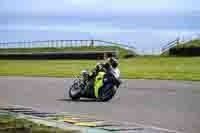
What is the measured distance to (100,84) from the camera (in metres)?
17.9

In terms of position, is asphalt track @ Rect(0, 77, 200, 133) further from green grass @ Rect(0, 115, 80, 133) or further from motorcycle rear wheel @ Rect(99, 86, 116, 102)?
green grass @ Rect(0, 115, 80, 133)

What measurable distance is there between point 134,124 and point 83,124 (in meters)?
1.02

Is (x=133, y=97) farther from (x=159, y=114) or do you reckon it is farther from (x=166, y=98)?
(x=159, y=114)

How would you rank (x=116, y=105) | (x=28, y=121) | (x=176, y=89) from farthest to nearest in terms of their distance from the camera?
(x=176, y=89)
(x=116, y=105)
(x=28, y=121)

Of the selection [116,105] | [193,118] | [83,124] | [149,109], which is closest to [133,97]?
[116,105]

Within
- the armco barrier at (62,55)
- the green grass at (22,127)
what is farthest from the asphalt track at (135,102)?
the armco barrier at (62,55)

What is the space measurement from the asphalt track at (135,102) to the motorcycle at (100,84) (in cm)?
22

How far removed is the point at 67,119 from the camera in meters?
13.3

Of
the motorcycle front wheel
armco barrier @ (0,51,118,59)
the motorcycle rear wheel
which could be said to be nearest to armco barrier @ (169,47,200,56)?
armco barrier @ (0,51,118,59)

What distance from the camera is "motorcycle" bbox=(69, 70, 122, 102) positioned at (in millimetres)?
17734

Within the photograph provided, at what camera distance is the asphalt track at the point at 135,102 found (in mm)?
13625

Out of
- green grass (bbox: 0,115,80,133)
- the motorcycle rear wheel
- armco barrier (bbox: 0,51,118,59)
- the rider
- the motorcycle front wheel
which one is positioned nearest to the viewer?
green grass (bbox: 0,115,80,133)

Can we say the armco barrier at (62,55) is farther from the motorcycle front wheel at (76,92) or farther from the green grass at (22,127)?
the green grass at (22,127)

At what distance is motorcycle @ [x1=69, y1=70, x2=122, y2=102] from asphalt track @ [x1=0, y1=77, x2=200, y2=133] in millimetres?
224
